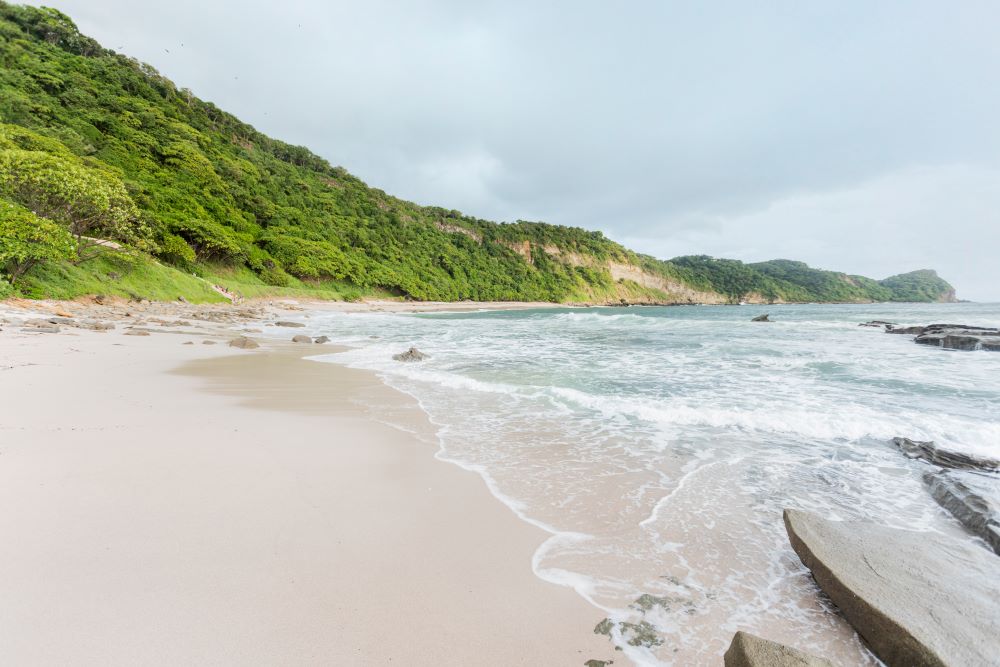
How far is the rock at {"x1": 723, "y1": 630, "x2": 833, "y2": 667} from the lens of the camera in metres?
1.48

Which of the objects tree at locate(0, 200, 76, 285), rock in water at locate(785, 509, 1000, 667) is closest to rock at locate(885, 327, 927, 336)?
rock in water at locate(785, 509, 1000, 667)

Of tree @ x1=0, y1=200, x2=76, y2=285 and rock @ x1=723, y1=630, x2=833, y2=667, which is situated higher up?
tree @ x1=0, y1=200, x2=76, y2=285

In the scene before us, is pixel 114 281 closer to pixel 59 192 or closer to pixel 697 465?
pixel 59 192

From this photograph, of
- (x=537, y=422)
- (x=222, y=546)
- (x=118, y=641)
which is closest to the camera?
(x=118, y=641)

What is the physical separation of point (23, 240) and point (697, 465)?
76.1 feet

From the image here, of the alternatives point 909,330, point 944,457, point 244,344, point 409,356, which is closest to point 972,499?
point 944,457

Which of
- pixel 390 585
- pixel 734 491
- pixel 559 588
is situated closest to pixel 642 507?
pixel 734 491

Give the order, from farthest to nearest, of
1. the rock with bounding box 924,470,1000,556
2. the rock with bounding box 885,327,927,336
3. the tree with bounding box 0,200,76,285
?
the rock with bounding box 885,327,927,336, the tree with bounding box 0,200,76,285, the rock with bounding box 924,470,1000,556

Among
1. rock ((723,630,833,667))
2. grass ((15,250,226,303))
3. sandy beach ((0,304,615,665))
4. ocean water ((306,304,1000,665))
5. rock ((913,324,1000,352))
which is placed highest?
grass ((15,250,226,303))

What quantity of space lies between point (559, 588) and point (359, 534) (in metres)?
1.33

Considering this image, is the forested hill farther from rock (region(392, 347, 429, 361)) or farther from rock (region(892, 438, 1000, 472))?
rock (region(892, 438, 1000, 472))

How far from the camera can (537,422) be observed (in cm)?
564

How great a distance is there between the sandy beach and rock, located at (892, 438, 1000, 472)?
4.68 meters

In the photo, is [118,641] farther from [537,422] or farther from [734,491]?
[537,422]
